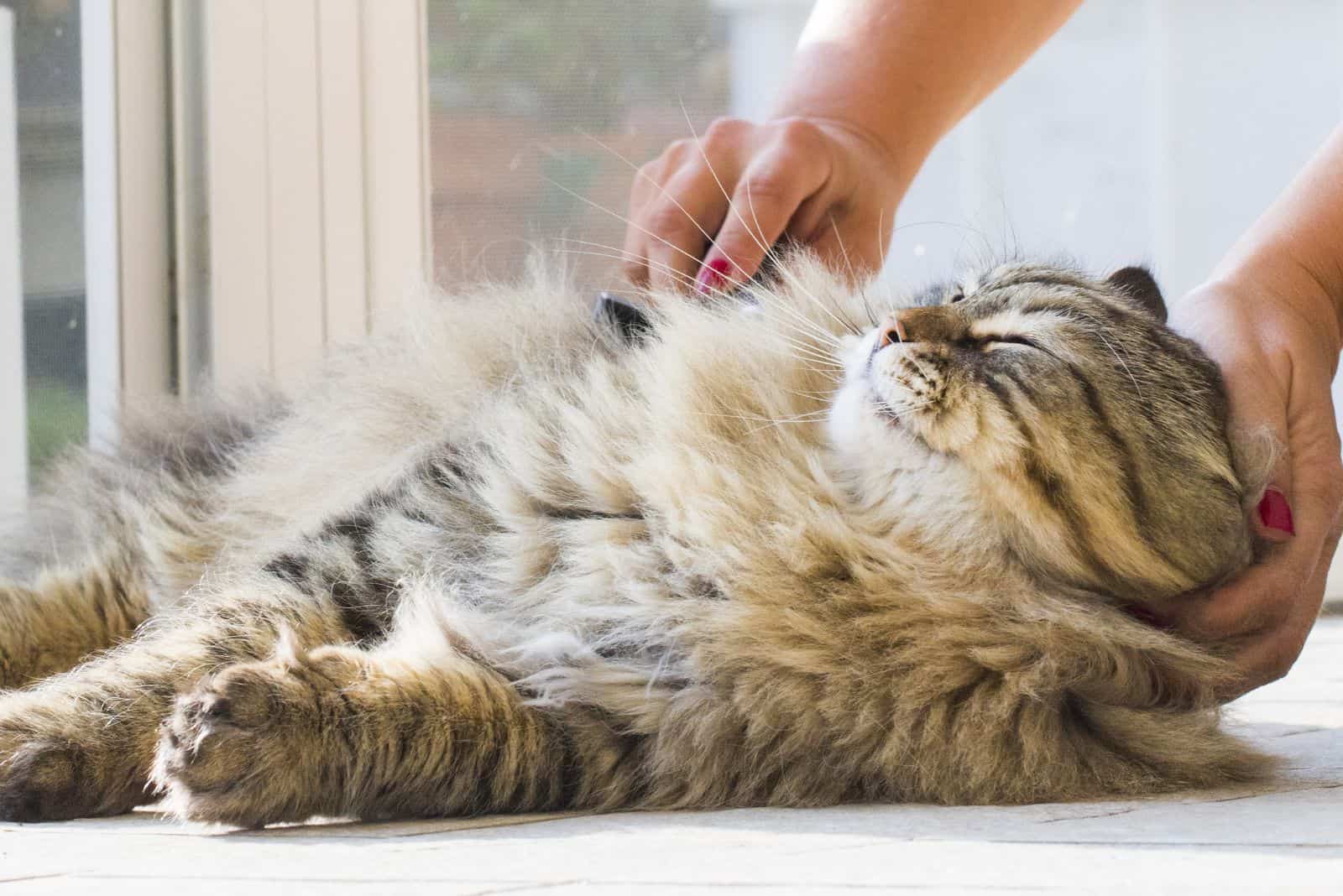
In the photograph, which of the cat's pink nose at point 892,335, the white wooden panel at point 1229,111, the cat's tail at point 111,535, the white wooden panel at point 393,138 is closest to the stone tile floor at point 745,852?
the cat's pink nose at point 892,335

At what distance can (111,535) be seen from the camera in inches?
75.3

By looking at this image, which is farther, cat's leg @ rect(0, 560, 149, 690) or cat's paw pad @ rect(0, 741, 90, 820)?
cat's leg @ rect(0, 560, 149, 690)

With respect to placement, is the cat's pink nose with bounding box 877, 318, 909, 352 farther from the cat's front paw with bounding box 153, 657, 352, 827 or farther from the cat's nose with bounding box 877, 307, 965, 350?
the cat's front paw with bounding box 153, 657, 352, 827

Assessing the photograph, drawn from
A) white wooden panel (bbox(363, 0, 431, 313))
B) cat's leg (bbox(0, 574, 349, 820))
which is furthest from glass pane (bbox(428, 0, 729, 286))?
cat's leg (bbox(0, 574, 349, 820))

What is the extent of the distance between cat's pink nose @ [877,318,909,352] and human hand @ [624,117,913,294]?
35 centimetres

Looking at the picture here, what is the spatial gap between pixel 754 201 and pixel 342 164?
118cm

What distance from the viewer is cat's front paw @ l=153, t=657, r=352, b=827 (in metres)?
1.13

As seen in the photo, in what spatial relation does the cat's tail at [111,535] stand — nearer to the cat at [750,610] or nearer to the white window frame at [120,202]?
the cat at [750,610]

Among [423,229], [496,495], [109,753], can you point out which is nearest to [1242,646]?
[496,495]

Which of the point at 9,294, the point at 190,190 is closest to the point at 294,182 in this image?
Result: the point at 190,190

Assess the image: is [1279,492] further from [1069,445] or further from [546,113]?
[546,113]

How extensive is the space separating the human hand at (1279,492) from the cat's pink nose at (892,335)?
1.12 feet

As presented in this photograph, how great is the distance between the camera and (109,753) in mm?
1248

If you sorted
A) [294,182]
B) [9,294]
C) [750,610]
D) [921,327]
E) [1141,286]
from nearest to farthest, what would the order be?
[750,610], [921,327], [1141,286], [9,294], [294,182]
